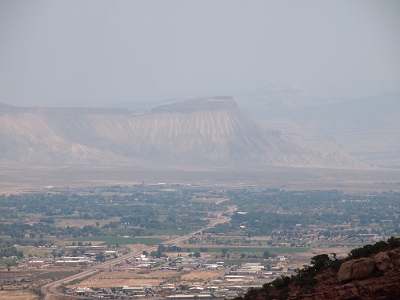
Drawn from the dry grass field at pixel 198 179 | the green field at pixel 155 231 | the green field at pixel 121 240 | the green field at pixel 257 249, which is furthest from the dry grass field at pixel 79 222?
the dry grass field at pixel 198 179

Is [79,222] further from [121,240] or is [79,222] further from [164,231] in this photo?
[121,240]

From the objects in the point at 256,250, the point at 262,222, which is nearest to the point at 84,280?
the point at 256,250

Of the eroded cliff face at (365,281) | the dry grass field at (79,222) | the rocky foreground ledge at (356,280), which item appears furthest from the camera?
the dry grass field at (79,222)

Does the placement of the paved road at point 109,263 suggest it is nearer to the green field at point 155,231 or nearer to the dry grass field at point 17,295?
the dry grass field at point 17,295

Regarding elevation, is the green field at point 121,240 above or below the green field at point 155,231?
below

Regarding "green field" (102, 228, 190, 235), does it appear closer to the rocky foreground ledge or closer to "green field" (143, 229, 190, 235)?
"green field" (143, 229, 190, 235)

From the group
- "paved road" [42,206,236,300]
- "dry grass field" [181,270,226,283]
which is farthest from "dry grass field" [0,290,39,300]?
"dry grass field" [181,270,226,283]

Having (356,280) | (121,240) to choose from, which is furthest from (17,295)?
(121,240)

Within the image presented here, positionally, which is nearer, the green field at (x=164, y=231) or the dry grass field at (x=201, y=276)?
the dry grass field at (x=201, y=276)
